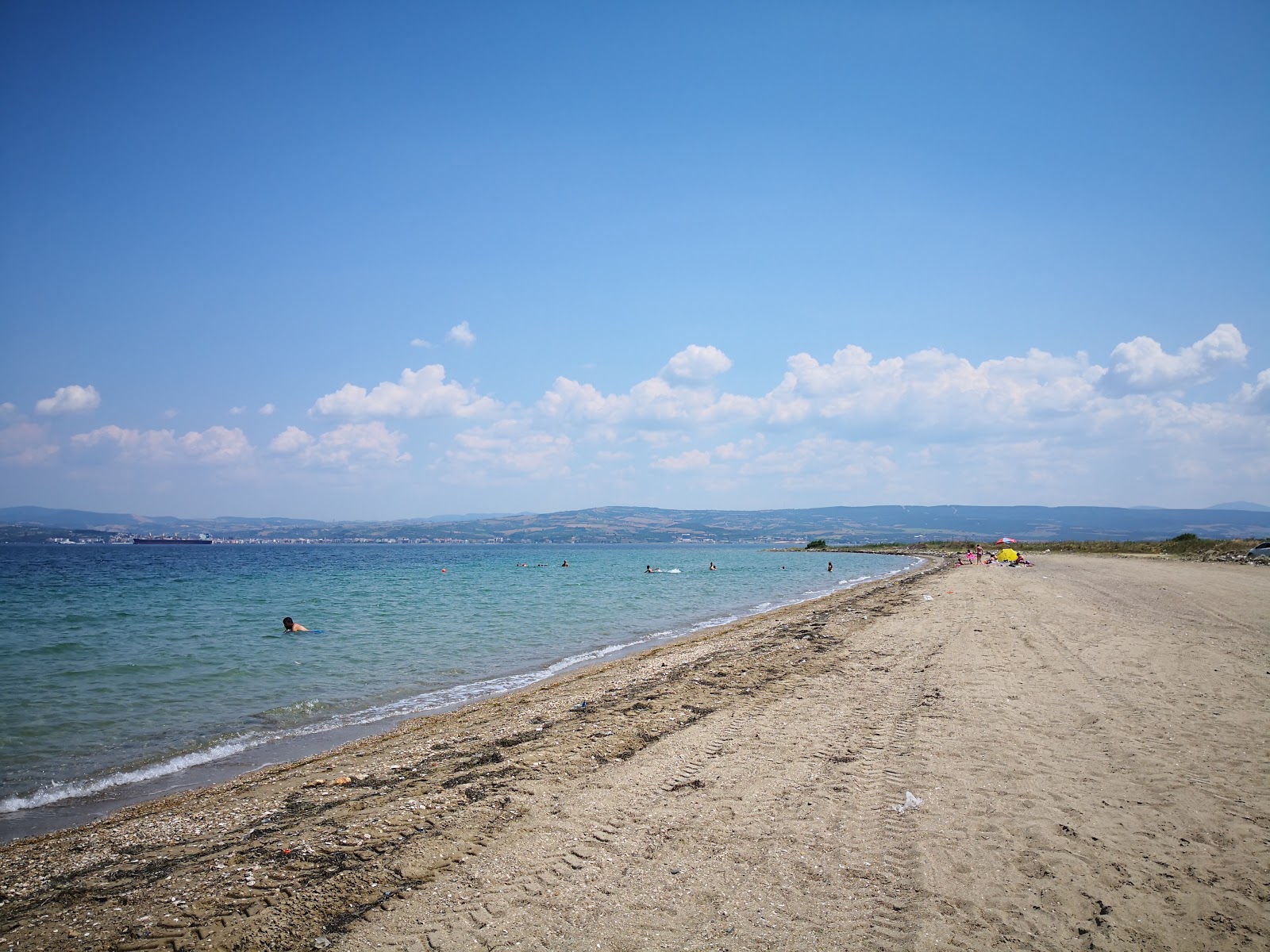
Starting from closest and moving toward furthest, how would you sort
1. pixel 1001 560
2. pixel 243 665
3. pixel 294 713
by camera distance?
pixel 294 713 < pixel 243 665 < pixel 1001 560

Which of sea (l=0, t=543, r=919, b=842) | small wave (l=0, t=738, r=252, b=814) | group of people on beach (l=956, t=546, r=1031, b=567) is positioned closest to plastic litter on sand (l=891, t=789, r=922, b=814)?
sea (l=0, t=543, r=919, b=842)

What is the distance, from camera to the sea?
918 centimetres

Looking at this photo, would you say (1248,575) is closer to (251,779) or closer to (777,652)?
(777,652)

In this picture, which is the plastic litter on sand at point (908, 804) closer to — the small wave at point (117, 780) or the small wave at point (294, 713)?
the small wave at point (117, 780)

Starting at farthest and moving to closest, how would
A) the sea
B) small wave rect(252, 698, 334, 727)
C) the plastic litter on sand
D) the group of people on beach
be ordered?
the group of people on beach, small wave rect(252, 698, 334, 727), the sea, the plastic litter on sand

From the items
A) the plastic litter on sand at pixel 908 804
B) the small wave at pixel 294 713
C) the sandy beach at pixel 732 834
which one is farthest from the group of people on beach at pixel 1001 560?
the small wave at pixel 294 713

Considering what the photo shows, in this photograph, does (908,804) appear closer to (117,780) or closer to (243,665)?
(117,780)

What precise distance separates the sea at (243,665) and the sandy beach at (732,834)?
6.04 ft

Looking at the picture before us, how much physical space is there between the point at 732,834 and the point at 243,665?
Result: 14867mm

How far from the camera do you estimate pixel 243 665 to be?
15703mm

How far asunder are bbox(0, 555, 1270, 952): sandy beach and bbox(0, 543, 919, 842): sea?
184cm

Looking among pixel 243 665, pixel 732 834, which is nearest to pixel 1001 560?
pixel 243 665

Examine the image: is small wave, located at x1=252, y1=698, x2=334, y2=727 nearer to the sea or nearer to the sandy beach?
the sea

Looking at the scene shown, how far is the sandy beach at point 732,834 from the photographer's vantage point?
430 cm
